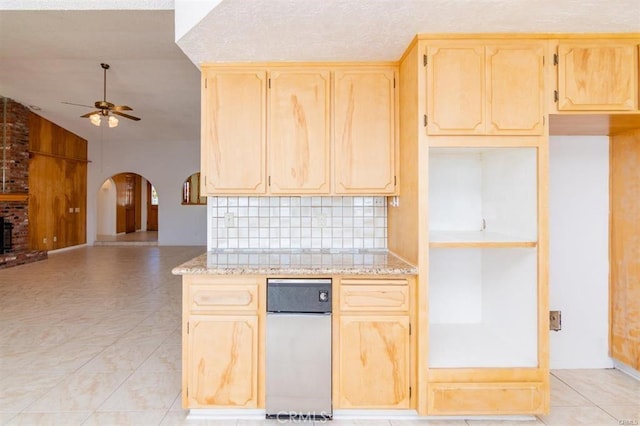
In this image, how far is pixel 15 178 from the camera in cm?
845

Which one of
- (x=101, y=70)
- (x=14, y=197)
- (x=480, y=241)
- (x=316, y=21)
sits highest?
(x=101, y=70)

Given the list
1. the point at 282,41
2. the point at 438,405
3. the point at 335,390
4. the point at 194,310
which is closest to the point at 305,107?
the point at 282,41

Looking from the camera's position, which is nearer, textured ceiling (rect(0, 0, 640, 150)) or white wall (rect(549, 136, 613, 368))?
textured ceiling (rect(0, 0, 640, 150))

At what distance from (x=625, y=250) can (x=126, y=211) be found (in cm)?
1541

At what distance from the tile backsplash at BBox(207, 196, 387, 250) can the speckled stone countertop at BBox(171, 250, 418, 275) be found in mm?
168

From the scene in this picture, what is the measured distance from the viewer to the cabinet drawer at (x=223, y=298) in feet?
7.22

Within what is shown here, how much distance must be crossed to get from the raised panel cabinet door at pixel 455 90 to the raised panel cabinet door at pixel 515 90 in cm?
6

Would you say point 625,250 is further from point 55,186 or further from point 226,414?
point 55,186

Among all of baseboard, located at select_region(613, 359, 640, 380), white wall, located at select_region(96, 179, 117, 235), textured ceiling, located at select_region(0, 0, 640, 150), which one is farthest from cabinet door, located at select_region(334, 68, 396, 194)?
white wall, located at select_region(96, 179, 117, 235)

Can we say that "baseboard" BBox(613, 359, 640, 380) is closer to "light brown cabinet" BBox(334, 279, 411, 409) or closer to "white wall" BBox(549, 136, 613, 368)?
"white wall" BBox(549, 136, 613, 368)

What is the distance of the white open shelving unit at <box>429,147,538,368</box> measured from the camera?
2.27 meters

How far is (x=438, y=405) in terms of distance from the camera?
7.12 ft

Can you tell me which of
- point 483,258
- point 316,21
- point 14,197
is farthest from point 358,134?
point 14,197

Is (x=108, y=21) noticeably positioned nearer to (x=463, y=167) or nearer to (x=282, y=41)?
(x=282, y=41)
